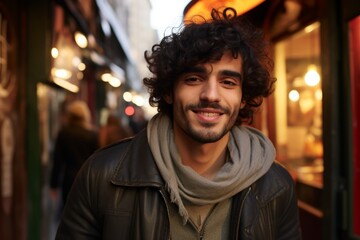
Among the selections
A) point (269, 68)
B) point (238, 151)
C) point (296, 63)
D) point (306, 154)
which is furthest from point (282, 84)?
point (238, 151)

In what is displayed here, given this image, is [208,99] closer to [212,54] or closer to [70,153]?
[212,54]

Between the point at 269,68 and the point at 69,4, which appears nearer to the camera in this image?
the point at 269,68

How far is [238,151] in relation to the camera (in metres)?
2.33

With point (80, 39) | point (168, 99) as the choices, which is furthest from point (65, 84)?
point (168, 99)

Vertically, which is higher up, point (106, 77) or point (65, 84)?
point (106, 77)

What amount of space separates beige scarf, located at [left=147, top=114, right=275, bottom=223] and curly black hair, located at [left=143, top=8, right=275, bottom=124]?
0.55 feet

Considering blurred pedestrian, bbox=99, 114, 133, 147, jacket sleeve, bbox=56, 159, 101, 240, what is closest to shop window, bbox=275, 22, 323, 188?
blurred pedestrian, bbox=99, 114, 133, 147

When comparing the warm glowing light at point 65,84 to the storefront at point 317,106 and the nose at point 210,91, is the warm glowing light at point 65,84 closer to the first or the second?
the storefront at point 317,106

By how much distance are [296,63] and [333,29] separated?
3.08 meters

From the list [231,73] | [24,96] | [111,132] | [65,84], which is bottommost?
[111,132]

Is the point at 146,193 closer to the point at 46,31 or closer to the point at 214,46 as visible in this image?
the point at 214,46

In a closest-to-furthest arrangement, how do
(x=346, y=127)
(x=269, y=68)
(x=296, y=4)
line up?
(x=269, y=68), (x=346, y=127), (x=296, y=4)

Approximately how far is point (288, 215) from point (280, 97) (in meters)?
4.15

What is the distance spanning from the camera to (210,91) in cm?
213
